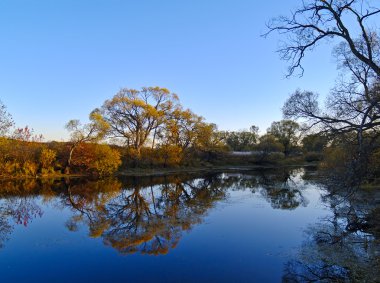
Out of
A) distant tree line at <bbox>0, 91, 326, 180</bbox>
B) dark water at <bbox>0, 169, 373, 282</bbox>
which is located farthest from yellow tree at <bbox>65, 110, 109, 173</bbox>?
dark water at <bbox>0, 169, 373, 282</bbox>

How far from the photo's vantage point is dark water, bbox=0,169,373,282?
783 centimetres

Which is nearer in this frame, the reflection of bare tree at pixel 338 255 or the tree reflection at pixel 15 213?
the reflection of bare tree at pixel 338 255

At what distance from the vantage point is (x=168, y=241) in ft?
34.2

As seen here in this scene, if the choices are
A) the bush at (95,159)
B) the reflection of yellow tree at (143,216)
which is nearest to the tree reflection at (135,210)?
the reflection of yellow tree at (143,216)

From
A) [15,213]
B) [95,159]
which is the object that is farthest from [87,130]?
[15,213]

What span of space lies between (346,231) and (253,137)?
72.7 metres

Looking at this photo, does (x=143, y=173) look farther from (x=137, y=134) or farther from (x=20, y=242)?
Answer: (x=20, y=242)

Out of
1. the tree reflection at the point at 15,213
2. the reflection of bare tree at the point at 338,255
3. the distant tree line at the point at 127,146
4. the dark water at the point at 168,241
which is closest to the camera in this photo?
the reflection of bare tree at the point at 338,255

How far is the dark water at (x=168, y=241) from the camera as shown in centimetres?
783

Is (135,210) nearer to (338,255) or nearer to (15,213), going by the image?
(15,213)

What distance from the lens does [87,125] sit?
3519 centimetres

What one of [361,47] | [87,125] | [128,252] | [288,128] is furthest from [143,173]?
[288,128]

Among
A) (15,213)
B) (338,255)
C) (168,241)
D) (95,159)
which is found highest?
(95,159)

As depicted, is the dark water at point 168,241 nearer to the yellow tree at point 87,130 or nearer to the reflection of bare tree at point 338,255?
the reflection of bare tree at point 338,255
